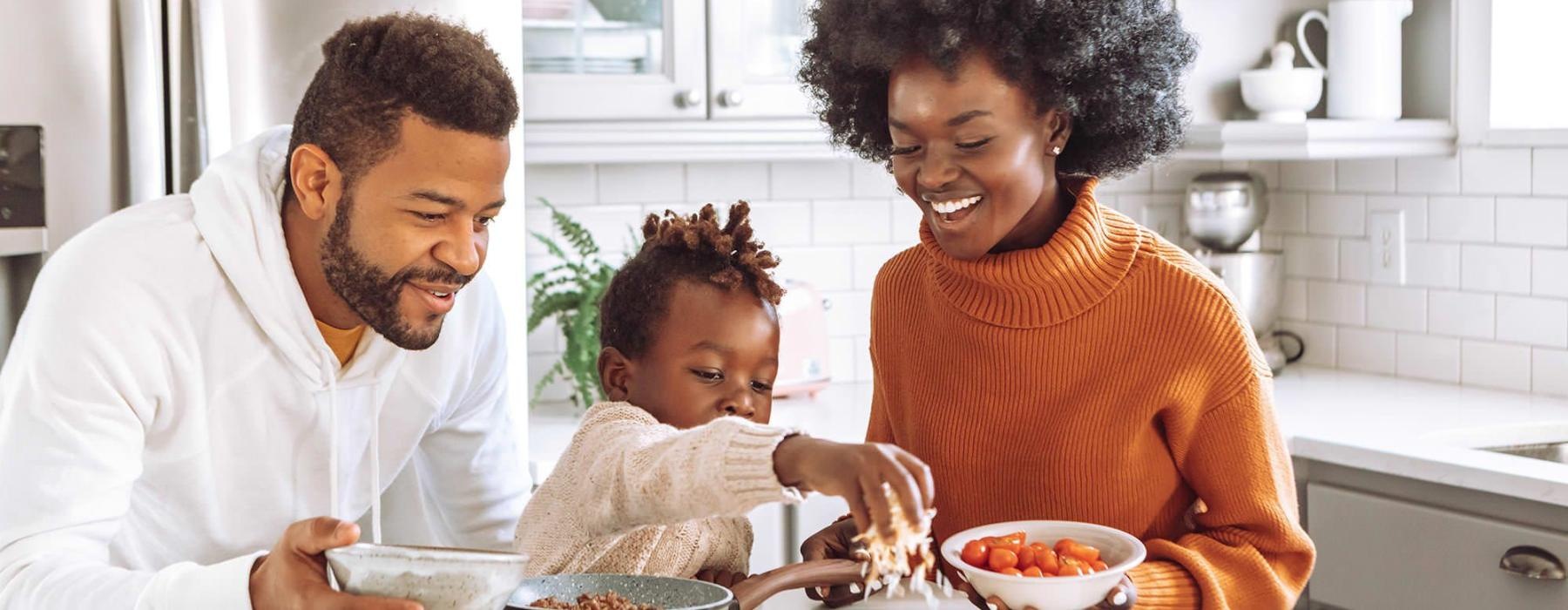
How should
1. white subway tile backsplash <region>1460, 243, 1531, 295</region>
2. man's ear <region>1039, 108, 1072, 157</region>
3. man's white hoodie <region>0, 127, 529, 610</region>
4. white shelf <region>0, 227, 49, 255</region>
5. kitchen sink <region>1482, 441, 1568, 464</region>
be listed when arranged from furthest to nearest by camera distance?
white subway tile backsplash <region>1460, 243, 1531, 295</region> → kitchen sink <region>1482, 441, 1568, 464</region> → white shelf <region>0, 227, 49, 255</region> → man's ear <region>1039, 108, 1072, 157</region> → man's white hoodie <region>0, 127, 529, 610</region>

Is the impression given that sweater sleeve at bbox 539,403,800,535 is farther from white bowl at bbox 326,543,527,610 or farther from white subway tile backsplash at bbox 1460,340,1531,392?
white subway tile backsplash at bbox 1460,340,1531,392

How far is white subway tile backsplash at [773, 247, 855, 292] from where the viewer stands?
3.60 m

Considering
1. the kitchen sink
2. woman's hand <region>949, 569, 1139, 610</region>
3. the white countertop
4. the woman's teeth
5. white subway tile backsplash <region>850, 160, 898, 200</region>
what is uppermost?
white subway tile backsplash <region>850, 160, 898, 200</region>

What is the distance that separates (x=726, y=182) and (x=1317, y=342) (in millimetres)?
1433

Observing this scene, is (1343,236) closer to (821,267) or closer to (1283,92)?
(1283,92)

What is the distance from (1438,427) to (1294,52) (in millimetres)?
1095

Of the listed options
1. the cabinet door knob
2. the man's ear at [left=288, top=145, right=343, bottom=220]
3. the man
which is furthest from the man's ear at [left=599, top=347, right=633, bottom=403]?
the cabinet door knob

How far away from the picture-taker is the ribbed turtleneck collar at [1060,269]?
5.70 feet

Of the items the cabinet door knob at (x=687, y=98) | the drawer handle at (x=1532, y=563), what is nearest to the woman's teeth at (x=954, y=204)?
the drawer handle at (x=1532, y=563)

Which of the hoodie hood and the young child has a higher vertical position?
the hoodie hood

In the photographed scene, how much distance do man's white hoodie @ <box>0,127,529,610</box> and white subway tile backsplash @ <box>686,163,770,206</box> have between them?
4.90ft

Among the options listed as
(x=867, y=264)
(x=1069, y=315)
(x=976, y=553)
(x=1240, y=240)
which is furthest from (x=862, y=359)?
(x=976, y=553)

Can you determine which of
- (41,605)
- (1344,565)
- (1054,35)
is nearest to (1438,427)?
(1344,565)

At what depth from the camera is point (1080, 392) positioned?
1782 millimetres
